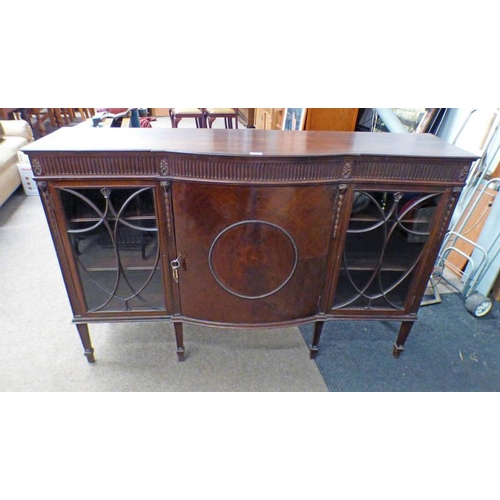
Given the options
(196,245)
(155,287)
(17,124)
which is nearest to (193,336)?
(155,287)

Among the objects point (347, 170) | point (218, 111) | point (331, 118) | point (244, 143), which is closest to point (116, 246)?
point (244, 143)

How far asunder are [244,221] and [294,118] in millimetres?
2358

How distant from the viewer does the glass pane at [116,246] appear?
1269mm

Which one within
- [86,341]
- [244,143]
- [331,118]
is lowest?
[86,341]

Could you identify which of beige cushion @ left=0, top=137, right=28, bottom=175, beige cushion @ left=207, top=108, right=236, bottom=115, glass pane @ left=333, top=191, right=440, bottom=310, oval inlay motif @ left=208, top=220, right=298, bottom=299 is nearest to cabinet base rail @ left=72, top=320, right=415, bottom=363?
glass pane @ left=333, top=191, right=440, bottom=310

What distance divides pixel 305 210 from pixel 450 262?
1654 mm

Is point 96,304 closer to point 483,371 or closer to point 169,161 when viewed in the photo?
point 169,161

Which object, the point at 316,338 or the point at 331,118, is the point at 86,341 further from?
the point at 331,118

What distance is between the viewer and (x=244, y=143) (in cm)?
130

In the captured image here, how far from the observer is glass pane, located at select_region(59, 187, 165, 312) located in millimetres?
1269

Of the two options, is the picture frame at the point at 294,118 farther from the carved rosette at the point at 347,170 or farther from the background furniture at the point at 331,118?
the carved rosette at the point at 347,170

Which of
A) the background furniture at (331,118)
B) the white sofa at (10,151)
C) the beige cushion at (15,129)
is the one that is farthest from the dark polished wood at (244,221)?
the beige cushion at (15,129)

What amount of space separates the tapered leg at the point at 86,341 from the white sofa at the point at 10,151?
2132mm

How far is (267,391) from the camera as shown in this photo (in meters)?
1.53
